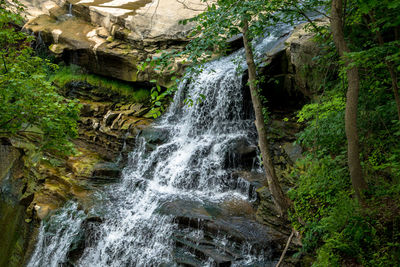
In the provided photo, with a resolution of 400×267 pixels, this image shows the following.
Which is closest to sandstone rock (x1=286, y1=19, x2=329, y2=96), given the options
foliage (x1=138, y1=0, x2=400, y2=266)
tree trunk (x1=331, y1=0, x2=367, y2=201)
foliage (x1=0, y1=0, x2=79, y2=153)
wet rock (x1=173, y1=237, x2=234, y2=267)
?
foliage (x1=138, y1=0, x2=400, y2=266)

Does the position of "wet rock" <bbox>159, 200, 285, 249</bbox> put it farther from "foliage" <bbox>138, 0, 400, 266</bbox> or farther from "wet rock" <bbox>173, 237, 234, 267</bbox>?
"foliage" <bbox>138, 0, 400, 266</bbox>

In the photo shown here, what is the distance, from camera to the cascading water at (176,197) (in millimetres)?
7293

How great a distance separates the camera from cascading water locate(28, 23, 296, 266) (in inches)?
287

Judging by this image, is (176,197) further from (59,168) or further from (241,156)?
(59,168)

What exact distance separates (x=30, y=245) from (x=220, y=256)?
21.2ft

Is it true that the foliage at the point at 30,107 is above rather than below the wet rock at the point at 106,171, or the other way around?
above

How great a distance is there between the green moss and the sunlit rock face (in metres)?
0.52

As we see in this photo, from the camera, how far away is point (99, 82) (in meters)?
16.3

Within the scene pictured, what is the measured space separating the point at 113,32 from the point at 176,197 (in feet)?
33.8

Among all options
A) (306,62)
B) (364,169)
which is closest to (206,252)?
(364,169)

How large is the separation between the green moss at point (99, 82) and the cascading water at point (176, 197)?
303 centimetres

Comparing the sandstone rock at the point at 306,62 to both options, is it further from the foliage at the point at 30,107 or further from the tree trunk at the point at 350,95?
the foliage at the point at 30,107

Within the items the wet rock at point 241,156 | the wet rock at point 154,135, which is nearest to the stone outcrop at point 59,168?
the wet rock at point 154,135

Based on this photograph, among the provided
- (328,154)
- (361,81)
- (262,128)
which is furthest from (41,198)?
(361,81)
